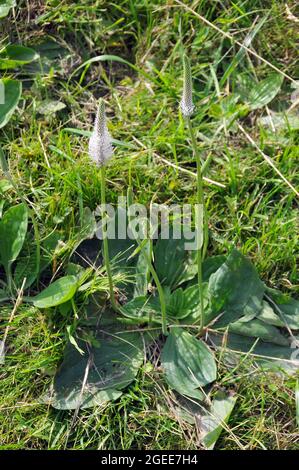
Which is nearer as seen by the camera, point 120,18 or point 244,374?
point 244,374

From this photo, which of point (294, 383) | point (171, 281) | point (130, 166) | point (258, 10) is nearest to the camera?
point (294, 383)

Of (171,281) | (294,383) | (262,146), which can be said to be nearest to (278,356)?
(294,383)

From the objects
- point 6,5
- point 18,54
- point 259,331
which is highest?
point 6,5

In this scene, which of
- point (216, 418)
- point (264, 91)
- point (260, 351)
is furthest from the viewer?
point (264, 91)

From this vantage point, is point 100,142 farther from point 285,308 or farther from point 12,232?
point 285,308

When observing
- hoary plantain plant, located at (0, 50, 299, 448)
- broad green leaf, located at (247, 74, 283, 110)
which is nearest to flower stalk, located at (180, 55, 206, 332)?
hoary plantain plant, located at (0, 50, 299, 448)

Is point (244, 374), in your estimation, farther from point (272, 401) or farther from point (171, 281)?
point (171, 281)

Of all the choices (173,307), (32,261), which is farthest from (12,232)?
(173,307)

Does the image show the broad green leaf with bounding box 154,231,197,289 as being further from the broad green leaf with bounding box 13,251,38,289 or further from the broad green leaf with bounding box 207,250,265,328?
the broad green leaf with bounding box 13,251,38,289
